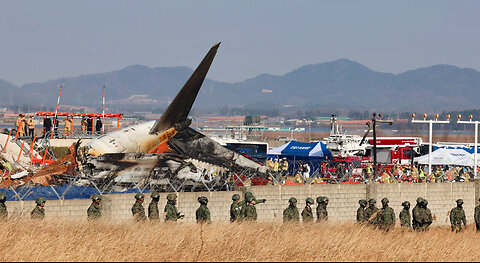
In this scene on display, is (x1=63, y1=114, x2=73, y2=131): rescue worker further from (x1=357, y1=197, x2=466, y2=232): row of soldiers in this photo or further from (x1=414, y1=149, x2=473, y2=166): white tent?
(x1=357, y1=197, x2=466, y2=232): row of soldiers

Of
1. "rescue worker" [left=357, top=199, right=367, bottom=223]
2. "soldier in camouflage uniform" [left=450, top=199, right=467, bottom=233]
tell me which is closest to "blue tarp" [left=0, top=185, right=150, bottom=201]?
"rescue worker" [left=357, top=199, right=367, bottom=223]

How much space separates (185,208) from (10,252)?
9.23 m

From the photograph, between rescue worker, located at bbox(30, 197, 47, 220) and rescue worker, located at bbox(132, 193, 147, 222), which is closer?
rescue worker, located at bbox(30, 197, 47, 220)

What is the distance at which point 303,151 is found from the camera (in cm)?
5097

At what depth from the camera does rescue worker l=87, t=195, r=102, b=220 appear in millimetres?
21719

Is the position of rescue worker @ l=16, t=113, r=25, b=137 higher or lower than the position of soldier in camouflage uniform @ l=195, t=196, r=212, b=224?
higher

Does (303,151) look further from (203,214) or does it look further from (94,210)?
(94,210)

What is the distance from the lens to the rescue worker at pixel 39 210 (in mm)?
20750

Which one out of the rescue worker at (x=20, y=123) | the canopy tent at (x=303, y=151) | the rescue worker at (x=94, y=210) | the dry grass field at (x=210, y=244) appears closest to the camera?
the dry grass field at (x=210, y=244)

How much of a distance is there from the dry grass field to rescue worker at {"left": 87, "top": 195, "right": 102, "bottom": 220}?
89 centimetres

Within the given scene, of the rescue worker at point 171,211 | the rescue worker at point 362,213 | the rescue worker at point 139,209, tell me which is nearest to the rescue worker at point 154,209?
the rescue worker at point 139,209

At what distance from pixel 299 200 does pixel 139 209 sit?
23.6 feet

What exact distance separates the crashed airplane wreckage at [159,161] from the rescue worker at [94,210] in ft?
9.39

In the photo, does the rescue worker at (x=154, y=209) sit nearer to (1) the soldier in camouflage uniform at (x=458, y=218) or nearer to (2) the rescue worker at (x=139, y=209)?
(2) the rescue worker at (x=139, y=209)
